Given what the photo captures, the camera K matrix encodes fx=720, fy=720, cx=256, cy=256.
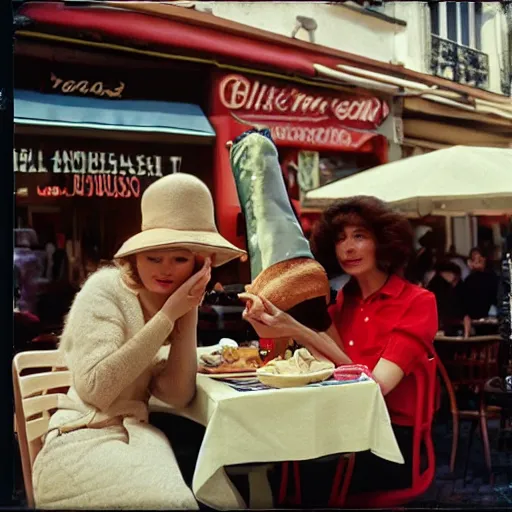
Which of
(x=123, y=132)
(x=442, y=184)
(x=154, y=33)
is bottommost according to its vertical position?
(x=442, y=184)

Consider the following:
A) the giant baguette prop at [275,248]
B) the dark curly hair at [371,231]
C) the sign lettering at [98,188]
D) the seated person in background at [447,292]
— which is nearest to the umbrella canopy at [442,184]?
the dark curly hair at [371,231]

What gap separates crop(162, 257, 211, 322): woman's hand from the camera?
12.0 feet

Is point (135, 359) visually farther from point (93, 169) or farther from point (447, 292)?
point (447, 292)

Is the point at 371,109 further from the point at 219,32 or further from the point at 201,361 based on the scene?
the point at 201,361

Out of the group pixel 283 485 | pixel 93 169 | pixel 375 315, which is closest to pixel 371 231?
pixel 375 315

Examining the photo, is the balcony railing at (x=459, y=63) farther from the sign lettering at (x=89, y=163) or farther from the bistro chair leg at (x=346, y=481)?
the bistro chair leg at (x=346, y=481)

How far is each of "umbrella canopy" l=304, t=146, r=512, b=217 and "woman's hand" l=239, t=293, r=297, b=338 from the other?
59cm

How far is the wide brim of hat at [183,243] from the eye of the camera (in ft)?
12.0

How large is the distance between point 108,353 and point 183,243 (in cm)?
66

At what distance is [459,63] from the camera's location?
3.99 meters

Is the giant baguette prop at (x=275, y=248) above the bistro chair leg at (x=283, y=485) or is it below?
above

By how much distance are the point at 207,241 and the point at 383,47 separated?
1.46m

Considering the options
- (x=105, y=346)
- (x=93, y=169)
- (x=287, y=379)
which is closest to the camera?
(x=287, y=379)

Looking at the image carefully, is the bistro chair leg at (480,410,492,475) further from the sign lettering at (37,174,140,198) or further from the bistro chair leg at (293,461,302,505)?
the sign lettering at (37,174,140,198)
